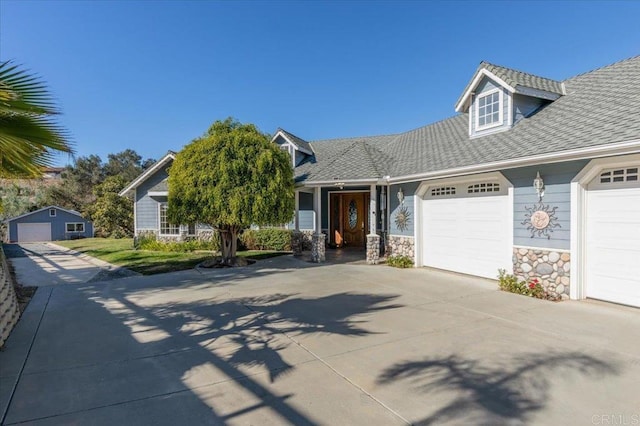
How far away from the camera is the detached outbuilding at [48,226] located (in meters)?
32.8

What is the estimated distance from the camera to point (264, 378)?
12.5ft

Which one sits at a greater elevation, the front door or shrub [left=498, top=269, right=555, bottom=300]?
the front door

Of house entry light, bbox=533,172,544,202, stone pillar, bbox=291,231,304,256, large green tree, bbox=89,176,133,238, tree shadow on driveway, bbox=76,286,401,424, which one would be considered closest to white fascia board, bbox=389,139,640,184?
house entry light, bbox=533,172,544,202

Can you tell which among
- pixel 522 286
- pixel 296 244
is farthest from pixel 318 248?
pixel 522 286

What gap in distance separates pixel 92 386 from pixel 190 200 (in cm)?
797

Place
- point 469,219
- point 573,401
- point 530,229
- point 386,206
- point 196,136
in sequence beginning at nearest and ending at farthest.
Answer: point 573,401 < point 530,229 < point 469,219 < point 196,136 < point 386,206

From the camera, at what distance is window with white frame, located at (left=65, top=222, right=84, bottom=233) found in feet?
114

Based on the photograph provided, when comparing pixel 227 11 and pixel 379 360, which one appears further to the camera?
pixel 227 11

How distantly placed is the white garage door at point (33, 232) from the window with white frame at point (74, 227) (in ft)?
5.19

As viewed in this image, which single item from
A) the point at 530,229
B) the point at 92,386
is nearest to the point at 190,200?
the point at 92,386

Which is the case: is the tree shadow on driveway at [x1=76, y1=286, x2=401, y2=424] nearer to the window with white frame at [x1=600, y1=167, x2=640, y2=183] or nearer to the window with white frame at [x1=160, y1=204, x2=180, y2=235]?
the window with white frame at [x1=600, y1=167, x2=640, y2=183]

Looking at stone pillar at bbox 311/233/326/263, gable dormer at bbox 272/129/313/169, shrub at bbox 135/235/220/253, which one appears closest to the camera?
stone pillar at bbox 311/233/326/263

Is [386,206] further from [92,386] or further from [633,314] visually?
[92,386]

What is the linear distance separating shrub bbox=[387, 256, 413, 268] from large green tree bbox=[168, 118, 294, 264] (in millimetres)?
4045
